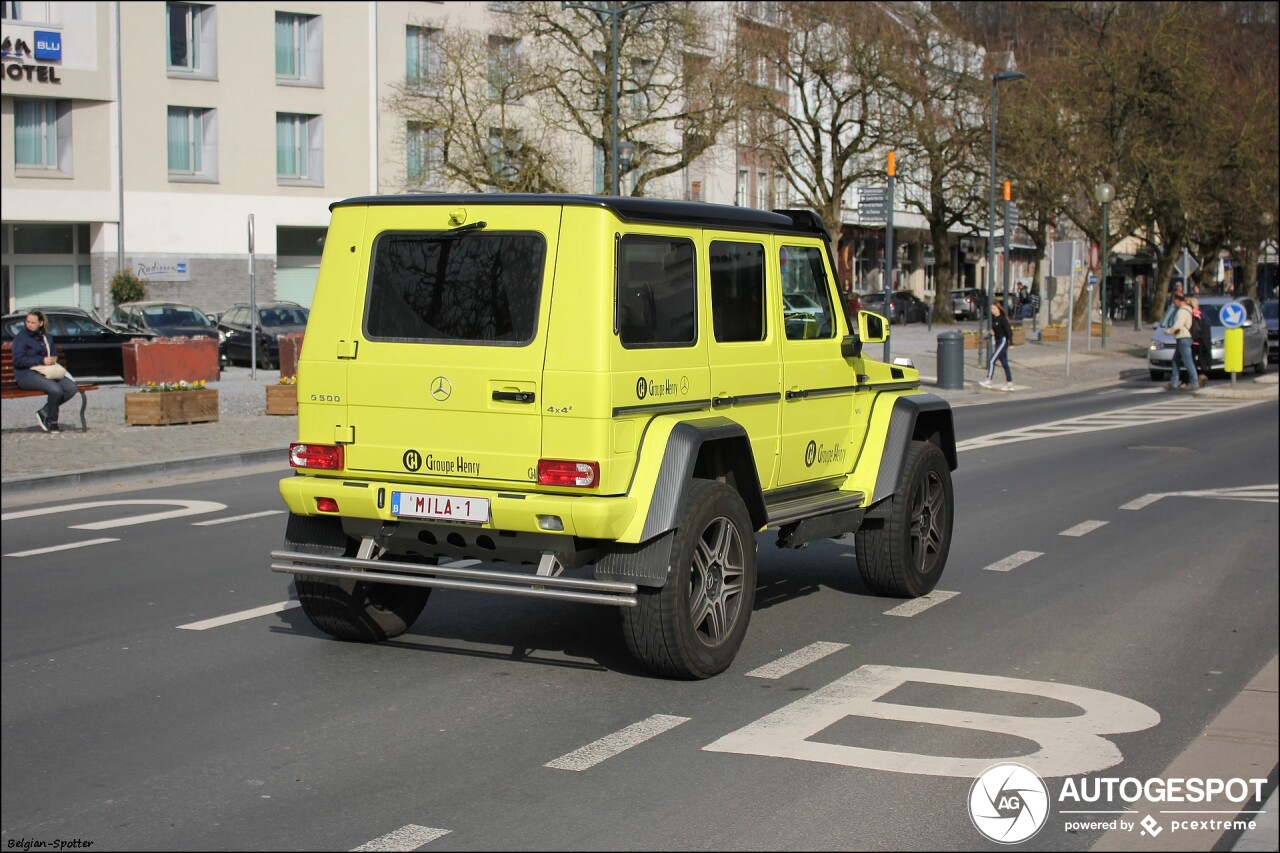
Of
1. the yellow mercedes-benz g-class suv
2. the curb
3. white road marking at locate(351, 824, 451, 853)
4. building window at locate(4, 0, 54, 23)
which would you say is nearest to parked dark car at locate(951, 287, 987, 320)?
building window at locate(4, 0, 54, 23)

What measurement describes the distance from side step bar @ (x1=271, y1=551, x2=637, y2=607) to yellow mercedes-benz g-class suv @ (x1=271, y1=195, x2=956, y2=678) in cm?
1

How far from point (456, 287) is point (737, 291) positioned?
149 centimetres

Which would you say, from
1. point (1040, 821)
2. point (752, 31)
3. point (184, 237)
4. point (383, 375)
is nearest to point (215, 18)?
point (184, 237)

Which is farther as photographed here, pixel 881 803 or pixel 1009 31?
pixel 1009 31

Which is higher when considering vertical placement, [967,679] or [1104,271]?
[1104,271]

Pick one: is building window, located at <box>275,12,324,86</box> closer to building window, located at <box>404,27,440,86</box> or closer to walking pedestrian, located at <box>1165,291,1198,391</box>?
building window, located at <box>404,27,440,86</box>

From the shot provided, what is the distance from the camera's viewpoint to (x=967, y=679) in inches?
285

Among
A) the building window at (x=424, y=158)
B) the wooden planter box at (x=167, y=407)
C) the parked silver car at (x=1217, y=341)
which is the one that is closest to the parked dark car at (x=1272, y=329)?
the parked silver car at (x=1217, y=341)

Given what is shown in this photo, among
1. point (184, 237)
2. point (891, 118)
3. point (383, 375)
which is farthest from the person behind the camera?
point (891, 118)

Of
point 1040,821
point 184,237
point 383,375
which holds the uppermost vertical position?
point 184,237

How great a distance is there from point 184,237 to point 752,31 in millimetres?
18803

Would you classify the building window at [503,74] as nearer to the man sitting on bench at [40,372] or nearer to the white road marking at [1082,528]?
the man sitting on bench at [40,372]

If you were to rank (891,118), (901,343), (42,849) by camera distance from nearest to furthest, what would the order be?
(42,849)
(901,343)
(891,118)

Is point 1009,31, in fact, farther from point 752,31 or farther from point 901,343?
point 901,343
